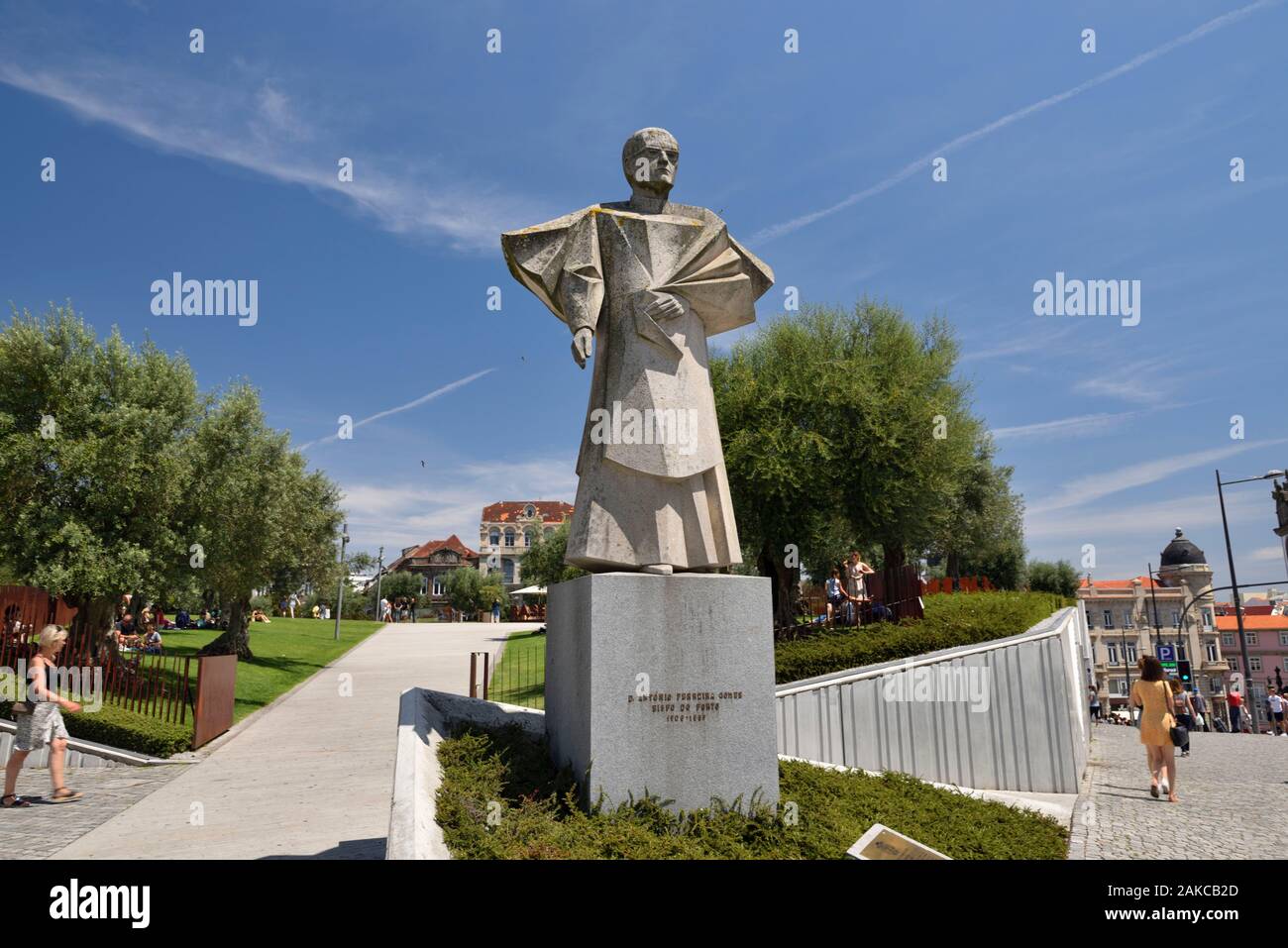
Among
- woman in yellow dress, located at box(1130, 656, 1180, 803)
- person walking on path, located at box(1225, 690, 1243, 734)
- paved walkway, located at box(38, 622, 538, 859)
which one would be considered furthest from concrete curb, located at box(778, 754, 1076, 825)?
person walking on path, located at box(1225, 690, 1243, 734)

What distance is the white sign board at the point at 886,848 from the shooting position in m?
4.03

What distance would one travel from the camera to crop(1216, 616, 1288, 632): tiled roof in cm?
7938

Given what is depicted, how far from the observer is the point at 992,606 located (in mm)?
15312

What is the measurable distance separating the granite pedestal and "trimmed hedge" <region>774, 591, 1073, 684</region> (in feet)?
25.9

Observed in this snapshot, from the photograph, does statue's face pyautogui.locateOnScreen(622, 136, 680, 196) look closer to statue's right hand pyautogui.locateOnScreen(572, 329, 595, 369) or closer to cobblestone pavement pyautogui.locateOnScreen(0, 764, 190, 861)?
statue's right hand pyautogui.locateOnScreen(572, 329, 595, 369)

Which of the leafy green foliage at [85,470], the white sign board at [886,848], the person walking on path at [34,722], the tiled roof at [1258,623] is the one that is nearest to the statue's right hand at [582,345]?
the white sign board at [886,848]

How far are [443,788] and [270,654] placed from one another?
2673cm

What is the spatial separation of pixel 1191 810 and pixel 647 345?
9146 millimetres

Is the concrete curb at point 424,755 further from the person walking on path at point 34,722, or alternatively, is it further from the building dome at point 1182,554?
the building dome at point 1182,554

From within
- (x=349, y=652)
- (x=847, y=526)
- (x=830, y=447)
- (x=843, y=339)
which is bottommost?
(x=349, y=652)

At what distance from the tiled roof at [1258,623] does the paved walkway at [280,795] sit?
3542 inches
